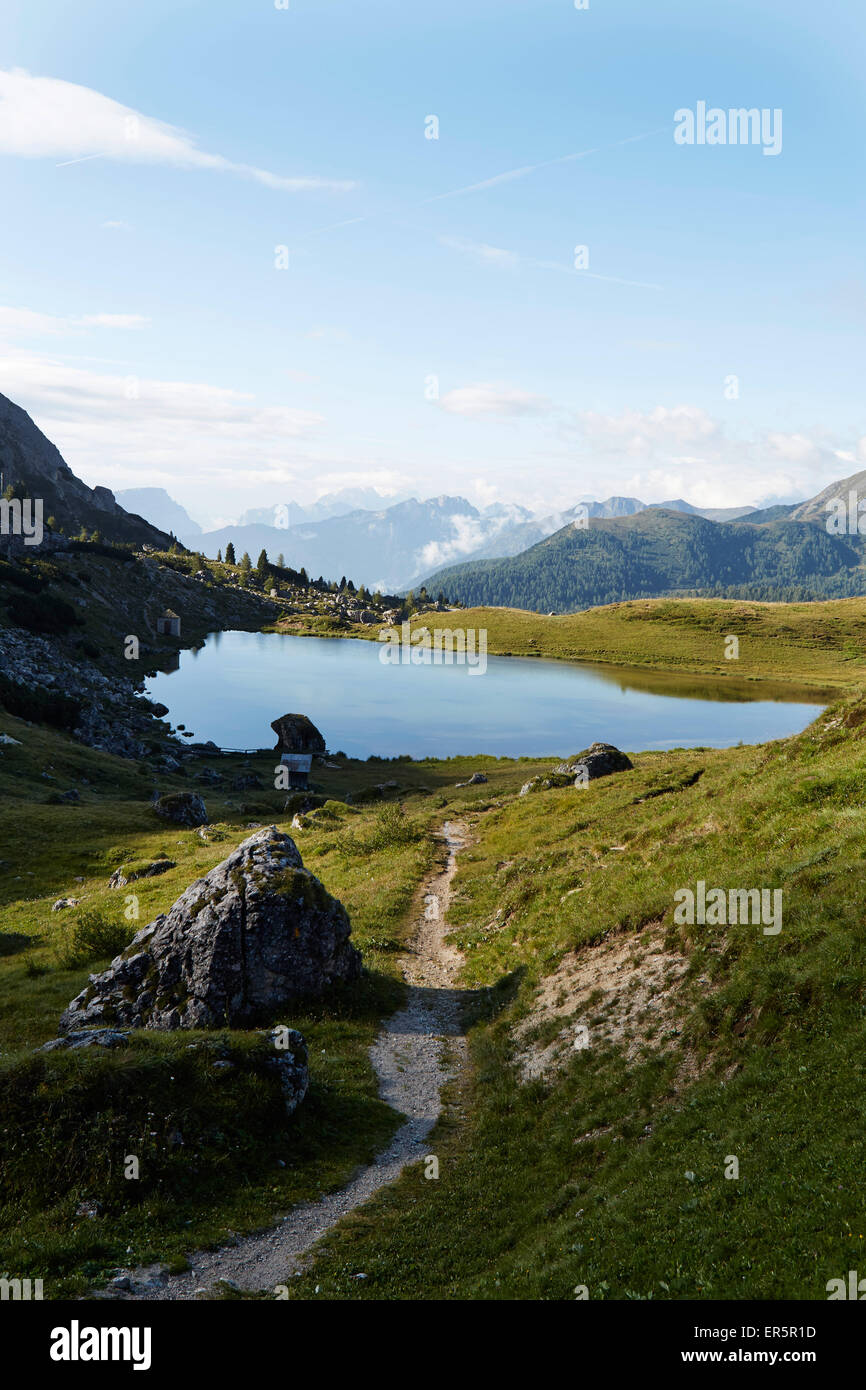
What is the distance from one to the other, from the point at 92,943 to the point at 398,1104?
67.1ft

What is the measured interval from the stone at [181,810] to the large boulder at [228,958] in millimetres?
41265

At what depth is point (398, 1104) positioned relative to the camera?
23.6 metres

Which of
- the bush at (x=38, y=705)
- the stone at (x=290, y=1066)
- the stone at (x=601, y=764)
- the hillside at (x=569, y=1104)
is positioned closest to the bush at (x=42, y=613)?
the bush at (x=38, y=705)

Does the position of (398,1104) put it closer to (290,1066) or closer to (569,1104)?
(290,1066)

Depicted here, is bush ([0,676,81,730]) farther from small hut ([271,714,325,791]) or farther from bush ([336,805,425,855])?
bush ([336,805,425,855])

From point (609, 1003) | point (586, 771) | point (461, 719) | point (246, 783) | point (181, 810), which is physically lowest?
point (246, 783)

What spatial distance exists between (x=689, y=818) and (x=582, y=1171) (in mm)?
20282

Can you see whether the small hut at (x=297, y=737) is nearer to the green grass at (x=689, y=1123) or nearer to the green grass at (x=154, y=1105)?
the green grass at (x=154, y=1105)

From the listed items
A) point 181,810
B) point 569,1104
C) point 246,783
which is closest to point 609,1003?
point 569,1104

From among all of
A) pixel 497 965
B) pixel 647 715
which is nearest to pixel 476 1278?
pixel 497 965

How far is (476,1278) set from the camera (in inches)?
581

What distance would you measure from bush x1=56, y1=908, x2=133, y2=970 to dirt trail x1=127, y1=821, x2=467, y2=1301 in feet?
48.2

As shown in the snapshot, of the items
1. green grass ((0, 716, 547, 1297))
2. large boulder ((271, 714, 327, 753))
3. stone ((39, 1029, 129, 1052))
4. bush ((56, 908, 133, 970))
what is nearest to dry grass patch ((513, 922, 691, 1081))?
green grass ((0, 716, 547, 1297))
